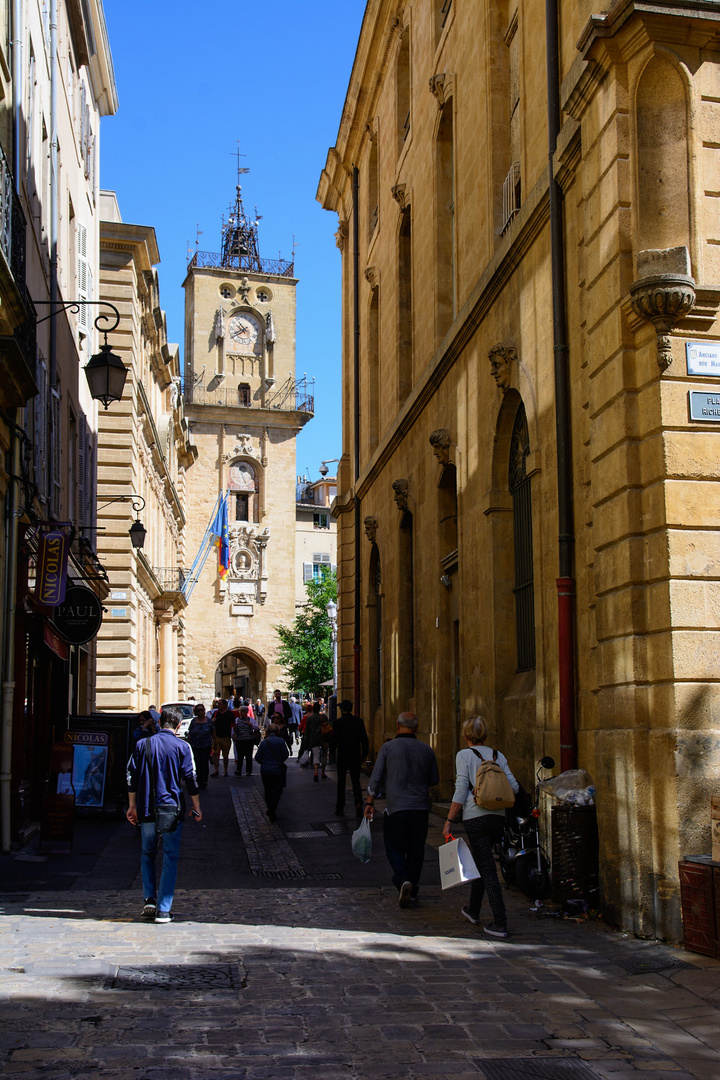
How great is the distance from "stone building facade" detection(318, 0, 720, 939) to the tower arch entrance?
123 feet

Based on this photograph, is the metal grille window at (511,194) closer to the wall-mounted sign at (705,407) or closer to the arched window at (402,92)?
the wall-mounted sign at (705,407)

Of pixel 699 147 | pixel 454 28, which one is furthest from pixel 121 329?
pixel 699 147

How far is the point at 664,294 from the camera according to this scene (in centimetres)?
848

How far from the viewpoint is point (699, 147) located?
8.86 m

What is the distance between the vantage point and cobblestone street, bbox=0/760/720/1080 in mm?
5430

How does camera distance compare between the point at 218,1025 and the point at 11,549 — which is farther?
the point at 11,549

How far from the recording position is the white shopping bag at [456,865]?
27.6 feet

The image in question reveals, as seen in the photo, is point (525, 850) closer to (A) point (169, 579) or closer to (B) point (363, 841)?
(B) point (363, 841)

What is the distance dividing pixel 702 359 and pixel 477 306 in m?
6.35

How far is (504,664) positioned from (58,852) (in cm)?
547

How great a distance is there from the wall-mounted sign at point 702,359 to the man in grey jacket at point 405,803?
3880 mm

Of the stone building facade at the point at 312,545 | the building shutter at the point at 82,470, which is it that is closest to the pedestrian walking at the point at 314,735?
the building shutter at the point at 82,470

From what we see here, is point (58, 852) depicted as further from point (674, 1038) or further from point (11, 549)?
point (674, 1038)

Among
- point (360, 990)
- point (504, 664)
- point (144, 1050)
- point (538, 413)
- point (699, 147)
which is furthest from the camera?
point (504, 664)
